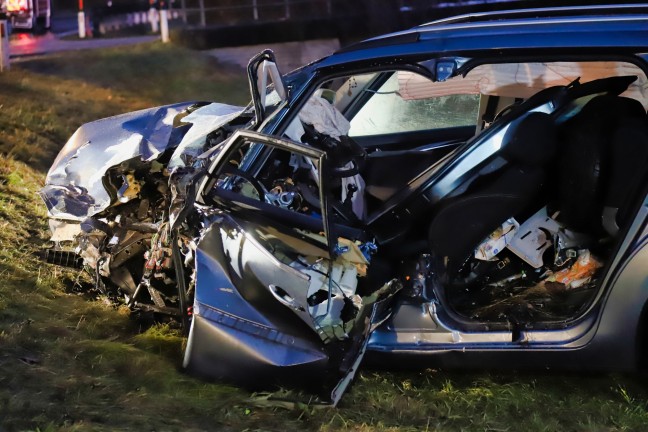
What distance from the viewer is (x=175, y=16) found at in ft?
53.3

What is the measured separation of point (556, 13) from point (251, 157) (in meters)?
1.56

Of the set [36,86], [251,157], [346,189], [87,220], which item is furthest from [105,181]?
[36,86]

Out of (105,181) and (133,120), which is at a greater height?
(133,120)

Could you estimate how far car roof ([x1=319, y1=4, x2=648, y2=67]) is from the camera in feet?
9.85

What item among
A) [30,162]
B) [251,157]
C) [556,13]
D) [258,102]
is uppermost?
[556,13]

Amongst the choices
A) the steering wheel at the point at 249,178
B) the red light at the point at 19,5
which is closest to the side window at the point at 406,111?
the steering wheel at the point at 249,178

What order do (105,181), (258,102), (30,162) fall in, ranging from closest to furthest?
(258,102) < (105,181) < (30,162)

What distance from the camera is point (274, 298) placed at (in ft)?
10.4

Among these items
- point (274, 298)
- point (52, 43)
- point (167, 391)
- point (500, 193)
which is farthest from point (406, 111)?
point (52, 43)

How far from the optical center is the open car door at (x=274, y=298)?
3.14 meters

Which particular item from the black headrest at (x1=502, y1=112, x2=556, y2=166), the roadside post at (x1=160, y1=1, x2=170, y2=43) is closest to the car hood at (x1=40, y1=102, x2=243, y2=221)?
the black headrest at (x1=502, y1=112, x2=556, y2=166)

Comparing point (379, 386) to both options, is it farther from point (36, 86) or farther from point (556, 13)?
point (36, 86)

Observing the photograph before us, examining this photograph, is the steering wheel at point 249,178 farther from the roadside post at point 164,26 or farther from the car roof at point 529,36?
the roadside post at point 164,26

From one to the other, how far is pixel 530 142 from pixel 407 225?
0.65 meters
